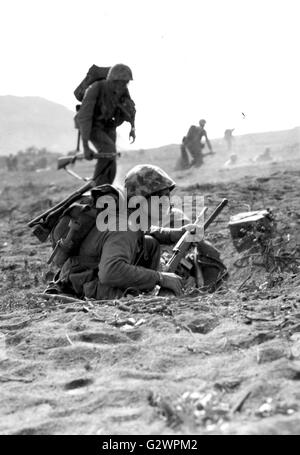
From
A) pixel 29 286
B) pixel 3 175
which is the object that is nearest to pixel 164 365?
pixel 29 286

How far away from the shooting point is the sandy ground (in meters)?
2.50

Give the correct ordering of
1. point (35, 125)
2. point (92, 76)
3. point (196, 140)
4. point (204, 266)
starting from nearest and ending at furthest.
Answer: point (204, 266) < point (92, 76) < point (196, 140) < point (35, 125)

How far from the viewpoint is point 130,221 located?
443 cm

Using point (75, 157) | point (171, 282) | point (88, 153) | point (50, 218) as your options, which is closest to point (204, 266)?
point (171, 282)

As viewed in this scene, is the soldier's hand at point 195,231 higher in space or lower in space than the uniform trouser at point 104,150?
lower

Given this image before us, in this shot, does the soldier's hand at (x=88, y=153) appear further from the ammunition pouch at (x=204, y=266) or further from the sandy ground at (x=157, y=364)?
the sandy ground at (x=157, y=364)

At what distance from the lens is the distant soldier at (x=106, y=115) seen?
693 cm

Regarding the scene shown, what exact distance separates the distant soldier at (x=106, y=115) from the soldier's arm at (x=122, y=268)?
9.24ft

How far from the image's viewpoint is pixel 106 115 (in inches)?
281

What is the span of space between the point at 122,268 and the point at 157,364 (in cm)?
133

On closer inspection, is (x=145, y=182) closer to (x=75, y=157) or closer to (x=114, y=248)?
(x=114, y=248)

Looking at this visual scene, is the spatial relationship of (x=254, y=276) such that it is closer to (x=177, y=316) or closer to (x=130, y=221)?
(x=130, y=221)

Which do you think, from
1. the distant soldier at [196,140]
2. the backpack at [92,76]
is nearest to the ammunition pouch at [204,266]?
the backpack at [92,76]
